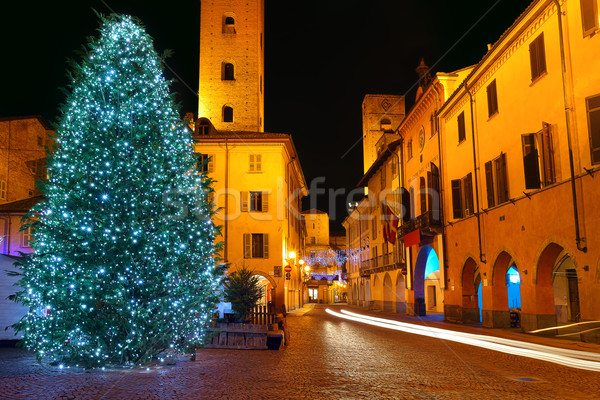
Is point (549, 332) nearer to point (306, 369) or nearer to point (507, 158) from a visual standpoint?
point (507, 158)

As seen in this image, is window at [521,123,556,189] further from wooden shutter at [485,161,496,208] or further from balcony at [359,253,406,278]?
balcony at [359,253,406,278]

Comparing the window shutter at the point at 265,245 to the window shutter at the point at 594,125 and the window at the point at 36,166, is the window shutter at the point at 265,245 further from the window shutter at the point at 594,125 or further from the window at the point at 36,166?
the window shutter at the point at 594,125

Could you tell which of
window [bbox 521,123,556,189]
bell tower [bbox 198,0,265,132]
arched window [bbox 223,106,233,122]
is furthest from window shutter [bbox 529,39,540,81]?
arched window [bbox 223,106,233,122]

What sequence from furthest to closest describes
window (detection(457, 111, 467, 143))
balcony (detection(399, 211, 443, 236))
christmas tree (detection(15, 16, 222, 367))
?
balcony (detection(399, 211, 443, 236)), window (detection(457, 111, 467, 143)), christmas tree (detection(15, 16, 222, 367))

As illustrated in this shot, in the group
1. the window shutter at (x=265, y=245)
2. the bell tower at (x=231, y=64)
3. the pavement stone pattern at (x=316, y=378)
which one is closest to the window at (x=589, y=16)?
the pavement stone pattern at (x=316, y=378)

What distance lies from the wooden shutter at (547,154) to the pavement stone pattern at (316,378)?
6.17m

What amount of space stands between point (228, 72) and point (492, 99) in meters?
27.2

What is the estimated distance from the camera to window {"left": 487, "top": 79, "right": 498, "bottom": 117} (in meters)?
20.3

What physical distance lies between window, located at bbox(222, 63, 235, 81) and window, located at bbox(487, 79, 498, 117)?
2622 centimetres

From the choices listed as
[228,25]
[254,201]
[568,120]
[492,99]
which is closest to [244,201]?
[254,201]

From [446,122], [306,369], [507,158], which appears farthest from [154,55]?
[446,122]

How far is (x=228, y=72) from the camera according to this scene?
43.5 metres

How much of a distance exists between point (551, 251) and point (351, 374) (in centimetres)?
1019

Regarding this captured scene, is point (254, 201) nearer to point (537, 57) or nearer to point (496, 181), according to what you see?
point (496, 181)
